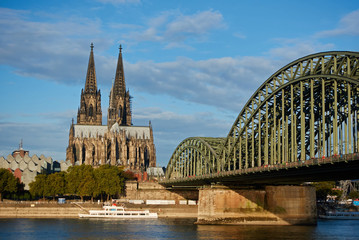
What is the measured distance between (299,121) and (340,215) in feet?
185

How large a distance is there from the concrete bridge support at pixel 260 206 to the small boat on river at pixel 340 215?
35582 mm

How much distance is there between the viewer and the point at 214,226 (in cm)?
9719

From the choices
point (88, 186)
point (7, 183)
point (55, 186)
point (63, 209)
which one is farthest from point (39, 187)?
point (63, 209)

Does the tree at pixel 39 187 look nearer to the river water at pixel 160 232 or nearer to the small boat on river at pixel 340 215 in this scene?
the river water at pixel 160 232

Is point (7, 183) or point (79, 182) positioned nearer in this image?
point (7, 183)

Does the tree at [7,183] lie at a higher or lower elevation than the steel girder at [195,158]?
lower

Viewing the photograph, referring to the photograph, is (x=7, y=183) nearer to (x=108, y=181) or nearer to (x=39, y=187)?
(x=39, y=187)

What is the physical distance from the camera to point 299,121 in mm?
90688

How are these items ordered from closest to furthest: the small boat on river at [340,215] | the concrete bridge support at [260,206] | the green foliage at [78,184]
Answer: the concrete bridge support at [260,206]
the small boat on river at [340,215]
the green foliage at [78,184]

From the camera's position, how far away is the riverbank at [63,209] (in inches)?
4990

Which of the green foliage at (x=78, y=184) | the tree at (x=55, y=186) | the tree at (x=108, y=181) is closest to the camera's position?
the green foliage at (x=78, y=184)

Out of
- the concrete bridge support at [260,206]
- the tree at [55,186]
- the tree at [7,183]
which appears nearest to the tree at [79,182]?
the tree at [55,186]

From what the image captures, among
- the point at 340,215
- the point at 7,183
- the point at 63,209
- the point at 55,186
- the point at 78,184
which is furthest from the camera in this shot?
the point at 78,184

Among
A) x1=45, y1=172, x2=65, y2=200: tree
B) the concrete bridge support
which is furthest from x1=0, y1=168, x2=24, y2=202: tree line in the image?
the concrete bridge support
